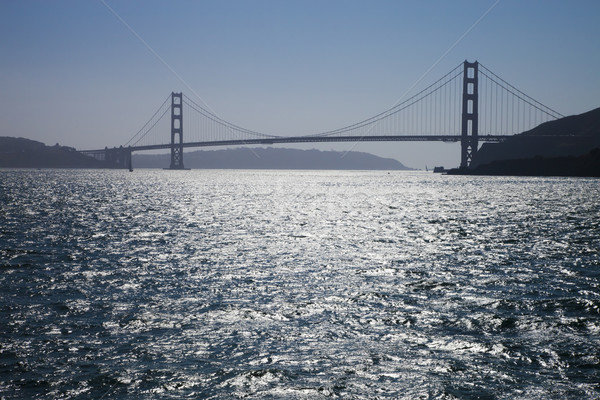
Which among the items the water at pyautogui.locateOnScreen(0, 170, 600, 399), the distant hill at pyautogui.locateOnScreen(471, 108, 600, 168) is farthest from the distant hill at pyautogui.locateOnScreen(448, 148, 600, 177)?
the water at pyautogui.locateOnScreen(0, 170, 600, 399)

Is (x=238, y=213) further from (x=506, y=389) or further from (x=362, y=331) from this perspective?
(x=506, y=389)

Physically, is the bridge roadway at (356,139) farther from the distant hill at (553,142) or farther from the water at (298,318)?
the water at (298,318)

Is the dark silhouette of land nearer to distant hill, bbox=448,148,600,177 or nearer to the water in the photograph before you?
distant hill, bbox=448,148,600,177

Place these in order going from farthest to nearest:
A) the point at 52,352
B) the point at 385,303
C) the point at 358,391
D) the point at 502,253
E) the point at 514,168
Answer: the point at 514,168 → the point at 502,253 → the point at 385,303 → the point at 52,352 → the point at 358,391

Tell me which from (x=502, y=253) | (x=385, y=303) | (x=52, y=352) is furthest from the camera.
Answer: (x=502, y=253)

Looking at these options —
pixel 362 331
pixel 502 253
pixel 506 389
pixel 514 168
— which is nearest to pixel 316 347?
pixel 362 331

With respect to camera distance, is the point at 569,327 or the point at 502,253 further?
the point at 502,253

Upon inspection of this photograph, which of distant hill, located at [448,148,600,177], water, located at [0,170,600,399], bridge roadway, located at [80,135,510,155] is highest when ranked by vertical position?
bridge roadway, located at [80,135,510,155]

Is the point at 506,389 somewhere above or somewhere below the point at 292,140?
below

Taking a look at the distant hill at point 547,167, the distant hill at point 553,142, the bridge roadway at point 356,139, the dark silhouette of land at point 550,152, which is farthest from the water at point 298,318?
the distant hill at point 553,142
